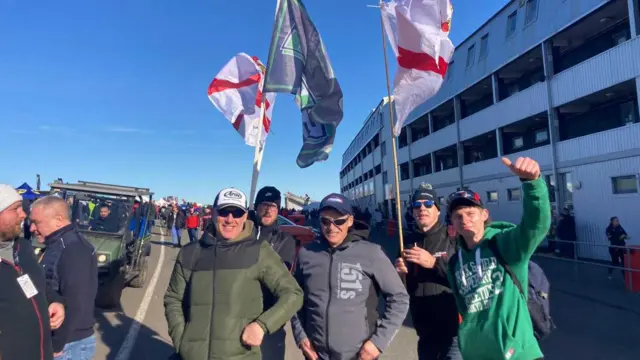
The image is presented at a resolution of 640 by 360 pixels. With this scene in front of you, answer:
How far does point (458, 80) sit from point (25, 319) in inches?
1138

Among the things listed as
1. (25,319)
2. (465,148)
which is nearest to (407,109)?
(25,319)

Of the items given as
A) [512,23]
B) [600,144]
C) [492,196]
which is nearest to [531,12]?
[512,23]

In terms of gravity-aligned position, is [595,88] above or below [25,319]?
above

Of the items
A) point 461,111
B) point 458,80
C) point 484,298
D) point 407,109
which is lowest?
point 484,298

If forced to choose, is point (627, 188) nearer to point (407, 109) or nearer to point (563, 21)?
point (563, 21)

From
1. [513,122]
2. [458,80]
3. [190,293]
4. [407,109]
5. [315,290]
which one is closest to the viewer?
[190,293]

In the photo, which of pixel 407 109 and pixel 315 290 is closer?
pixel 315 290

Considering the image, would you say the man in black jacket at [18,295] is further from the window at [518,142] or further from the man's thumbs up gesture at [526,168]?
the window at [518,142]

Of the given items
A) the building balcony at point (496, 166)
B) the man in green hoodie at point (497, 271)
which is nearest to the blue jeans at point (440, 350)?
the man in green hoodie at point (497, 271)

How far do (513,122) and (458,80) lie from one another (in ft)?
22.4

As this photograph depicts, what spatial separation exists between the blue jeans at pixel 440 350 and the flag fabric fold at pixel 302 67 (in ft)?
10.6

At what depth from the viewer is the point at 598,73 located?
1638cm

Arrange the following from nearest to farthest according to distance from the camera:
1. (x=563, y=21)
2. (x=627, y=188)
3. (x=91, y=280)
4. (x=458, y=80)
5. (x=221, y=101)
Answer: (x=91, y=280) < (x=221, y=101) < (x=627, y=188) < (x=563, y=21) < (x=458, y=80)

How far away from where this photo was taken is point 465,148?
100 feet
